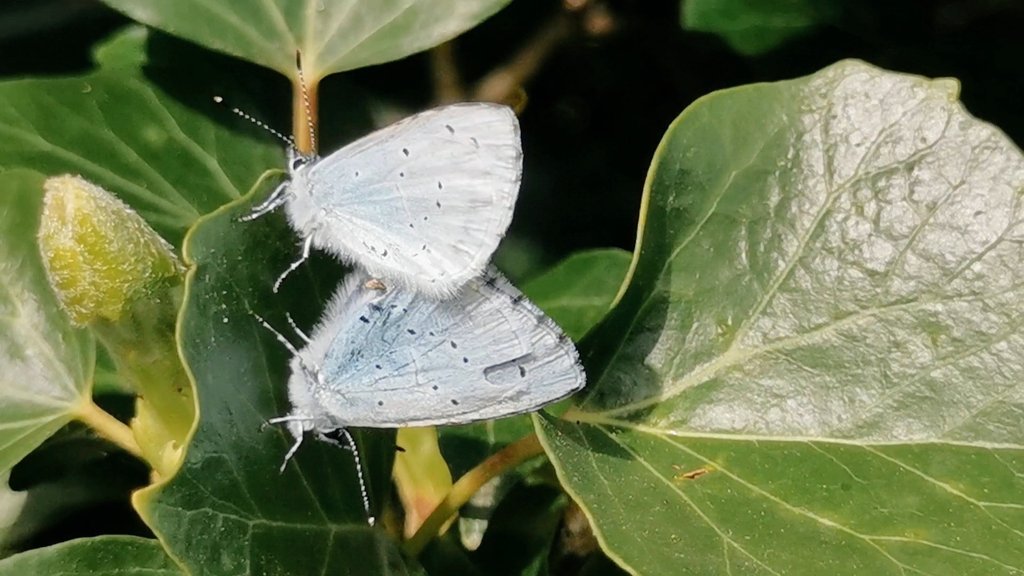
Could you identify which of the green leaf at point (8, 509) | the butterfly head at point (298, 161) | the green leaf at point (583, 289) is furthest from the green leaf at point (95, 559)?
the green leaf at point (583, 289)

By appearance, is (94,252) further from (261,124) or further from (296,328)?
(261,124)

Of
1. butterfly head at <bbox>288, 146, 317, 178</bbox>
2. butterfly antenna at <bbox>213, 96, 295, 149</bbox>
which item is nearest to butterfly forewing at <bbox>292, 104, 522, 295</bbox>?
butterfly head at <bbox>288, 146, 317, 178</bbox>

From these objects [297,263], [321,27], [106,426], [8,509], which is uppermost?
[321,27]

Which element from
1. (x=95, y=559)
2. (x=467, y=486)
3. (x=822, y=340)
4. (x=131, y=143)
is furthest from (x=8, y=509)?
(x=822, y=340)

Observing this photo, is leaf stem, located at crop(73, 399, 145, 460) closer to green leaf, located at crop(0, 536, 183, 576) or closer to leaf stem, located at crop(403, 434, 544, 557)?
green leaf, located at crop(0, 536, 183, 576)

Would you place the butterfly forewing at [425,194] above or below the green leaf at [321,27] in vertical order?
below

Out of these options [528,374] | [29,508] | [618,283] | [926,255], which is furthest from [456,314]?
[29,508]

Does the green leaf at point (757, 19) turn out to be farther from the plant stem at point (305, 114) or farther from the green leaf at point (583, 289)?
the plant stem at point (305, 114)
